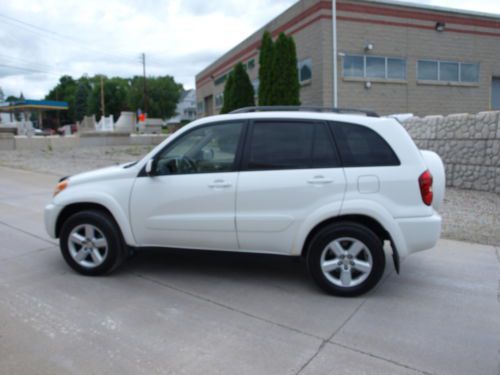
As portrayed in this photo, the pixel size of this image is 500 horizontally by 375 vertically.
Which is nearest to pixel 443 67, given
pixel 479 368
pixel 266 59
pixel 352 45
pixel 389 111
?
pixel 389 111

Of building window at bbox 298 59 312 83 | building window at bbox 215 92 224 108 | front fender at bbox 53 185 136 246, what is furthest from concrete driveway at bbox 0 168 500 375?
building window at bbox 215 92 224 108

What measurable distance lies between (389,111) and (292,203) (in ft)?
56.5

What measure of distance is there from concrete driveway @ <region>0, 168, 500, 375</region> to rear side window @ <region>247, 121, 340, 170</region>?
130cm

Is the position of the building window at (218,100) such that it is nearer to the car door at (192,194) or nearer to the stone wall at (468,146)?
the stone wall at (468,146)

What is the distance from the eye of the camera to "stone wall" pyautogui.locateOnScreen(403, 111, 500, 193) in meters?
9.46

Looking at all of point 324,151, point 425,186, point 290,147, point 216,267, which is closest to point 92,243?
point 216,267

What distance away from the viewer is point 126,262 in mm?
5281

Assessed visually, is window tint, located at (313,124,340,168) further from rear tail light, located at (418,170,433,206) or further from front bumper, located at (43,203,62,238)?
front bumper, located at (43,203,62,238)

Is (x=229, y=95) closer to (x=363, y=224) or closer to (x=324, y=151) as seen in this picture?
(x=324, y=151)

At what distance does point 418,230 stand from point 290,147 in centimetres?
144

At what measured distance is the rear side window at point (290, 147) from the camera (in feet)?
13.9

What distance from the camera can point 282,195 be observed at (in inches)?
165

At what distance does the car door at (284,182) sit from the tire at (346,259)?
216 mm

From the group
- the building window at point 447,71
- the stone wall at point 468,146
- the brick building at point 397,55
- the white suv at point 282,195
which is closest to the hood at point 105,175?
the white suv at point 282,195
